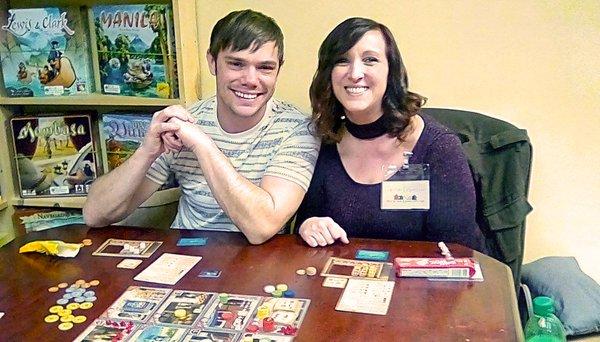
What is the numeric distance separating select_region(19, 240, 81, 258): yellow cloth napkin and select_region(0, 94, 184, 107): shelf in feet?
2.56

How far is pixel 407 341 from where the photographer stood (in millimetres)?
1084

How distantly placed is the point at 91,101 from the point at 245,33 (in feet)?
2.65

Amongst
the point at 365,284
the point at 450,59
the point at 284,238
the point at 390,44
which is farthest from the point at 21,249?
the point at 450,59

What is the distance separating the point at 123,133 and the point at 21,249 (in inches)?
34.0

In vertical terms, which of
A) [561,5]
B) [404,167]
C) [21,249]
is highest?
[561,5]

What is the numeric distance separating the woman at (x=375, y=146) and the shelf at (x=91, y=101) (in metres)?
0.67

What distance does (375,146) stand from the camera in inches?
69.3

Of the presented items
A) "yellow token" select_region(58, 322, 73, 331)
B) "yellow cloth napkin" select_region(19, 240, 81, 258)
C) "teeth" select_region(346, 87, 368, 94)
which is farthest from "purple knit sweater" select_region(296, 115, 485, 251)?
"yellow token" select_region(58, 322, 73, 331)

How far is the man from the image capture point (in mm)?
1596

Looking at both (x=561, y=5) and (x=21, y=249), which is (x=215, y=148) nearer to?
(x=21, y=249)

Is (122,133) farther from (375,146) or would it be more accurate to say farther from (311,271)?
(311,271)

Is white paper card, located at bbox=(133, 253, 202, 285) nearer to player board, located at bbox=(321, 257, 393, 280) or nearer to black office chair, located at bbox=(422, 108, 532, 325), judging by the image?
player board, located at bbox=(321, 257, 393, 280)

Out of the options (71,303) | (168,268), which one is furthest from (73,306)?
(168,268)

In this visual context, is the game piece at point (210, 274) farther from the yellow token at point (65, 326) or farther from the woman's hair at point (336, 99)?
the woman's hair at point (336, 99)
